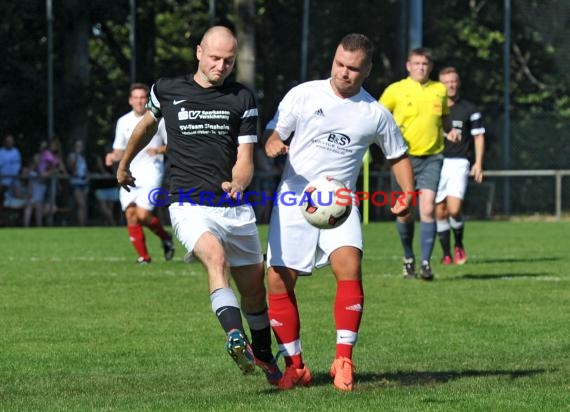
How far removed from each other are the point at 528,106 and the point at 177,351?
26687 millimetres

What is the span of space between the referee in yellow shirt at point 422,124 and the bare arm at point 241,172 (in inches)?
266

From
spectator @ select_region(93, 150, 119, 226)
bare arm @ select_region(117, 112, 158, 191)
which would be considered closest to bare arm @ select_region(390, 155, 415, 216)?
bare arm @ select_region(117, 112, 158, 191)

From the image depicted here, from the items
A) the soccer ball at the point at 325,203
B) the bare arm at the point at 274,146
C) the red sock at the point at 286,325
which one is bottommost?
the red sock at the point at 286,325

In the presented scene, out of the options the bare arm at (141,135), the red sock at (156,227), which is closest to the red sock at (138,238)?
the red sock at (156,227)

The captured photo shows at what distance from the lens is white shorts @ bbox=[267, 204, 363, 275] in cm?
785

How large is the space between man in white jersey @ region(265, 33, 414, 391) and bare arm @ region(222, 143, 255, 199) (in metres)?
0.14

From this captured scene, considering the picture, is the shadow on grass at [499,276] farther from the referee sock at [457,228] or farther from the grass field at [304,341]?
the referee sock at [457,228]

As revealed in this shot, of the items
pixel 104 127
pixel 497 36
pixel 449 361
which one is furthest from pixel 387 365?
pixel 497 36

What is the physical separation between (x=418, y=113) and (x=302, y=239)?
22.8 feet

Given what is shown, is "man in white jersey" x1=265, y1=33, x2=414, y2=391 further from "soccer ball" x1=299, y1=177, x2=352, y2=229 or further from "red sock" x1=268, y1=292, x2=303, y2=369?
"soccer ball" x1=299, y1=177, x2=352, y2=229

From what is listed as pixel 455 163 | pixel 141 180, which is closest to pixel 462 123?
pixel 455 163

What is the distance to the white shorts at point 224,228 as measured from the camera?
25.2ft

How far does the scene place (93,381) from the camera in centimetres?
798

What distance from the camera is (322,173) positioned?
7930mm
